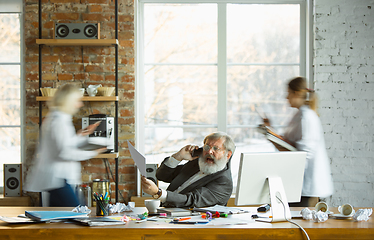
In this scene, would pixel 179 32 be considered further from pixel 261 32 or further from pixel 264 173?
pixel 264 173

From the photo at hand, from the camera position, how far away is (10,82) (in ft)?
12.7

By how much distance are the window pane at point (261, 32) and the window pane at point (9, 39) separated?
7.24 feet

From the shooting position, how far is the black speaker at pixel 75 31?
11.6ft

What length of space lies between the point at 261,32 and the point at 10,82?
2666 mm

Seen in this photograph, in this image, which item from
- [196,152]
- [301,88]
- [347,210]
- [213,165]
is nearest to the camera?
[347,210]

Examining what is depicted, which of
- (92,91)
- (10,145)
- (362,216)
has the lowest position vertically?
(362,216)

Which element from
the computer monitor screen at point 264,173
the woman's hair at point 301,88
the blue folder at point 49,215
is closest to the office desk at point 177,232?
the blue folder at point 49,215

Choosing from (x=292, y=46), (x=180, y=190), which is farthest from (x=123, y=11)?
(x=180, y=190)

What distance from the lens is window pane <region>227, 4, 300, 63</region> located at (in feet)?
12.8

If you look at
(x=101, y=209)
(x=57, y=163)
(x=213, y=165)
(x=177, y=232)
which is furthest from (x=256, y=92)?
(x=177, y=232)

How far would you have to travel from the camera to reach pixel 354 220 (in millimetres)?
1893

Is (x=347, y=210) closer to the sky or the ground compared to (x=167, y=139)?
closer to the ground

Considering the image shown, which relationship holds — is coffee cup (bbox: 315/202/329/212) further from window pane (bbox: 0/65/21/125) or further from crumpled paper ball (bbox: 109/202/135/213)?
window pane (bbox: 0/65/21/125)

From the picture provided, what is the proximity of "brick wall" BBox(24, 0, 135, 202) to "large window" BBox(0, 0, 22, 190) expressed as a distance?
21cm
